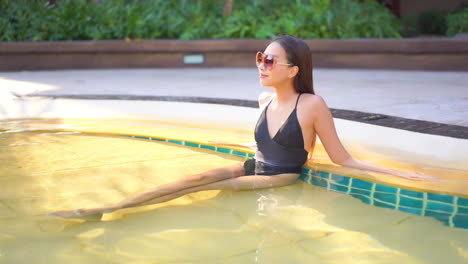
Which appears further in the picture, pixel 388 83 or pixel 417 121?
pixel 388 83

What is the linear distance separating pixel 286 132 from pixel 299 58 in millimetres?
456

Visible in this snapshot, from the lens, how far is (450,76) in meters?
8.92

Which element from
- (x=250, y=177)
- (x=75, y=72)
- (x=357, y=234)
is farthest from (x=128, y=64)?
(x=357, y=234)

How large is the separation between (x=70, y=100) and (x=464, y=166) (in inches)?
173

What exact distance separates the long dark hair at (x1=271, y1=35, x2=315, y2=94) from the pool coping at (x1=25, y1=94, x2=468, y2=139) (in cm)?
134

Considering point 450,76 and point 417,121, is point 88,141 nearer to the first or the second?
point 417,121

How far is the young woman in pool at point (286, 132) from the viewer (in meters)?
3.68

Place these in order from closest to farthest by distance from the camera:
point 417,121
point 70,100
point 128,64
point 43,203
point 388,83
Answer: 1. point 43,203
2. point 417,121
3. point 70,100
4. point 388,83
5. point 128,64

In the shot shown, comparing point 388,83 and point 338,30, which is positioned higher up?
point 338,30

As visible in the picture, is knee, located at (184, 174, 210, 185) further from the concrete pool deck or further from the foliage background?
the foliage background

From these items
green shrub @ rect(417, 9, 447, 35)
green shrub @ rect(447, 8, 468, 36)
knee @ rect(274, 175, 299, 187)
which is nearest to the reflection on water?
knee @ rect(274, 175, 299, 187)

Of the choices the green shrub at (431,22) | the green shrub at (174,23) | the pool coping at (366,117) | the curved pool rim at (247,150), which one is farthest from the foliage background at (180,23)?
the curved pool rim at (247,150)

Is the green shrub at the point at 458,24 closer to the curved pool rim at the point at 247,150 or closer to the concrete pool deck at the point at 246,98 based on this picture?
the concrete pool deck at the point at 246,98

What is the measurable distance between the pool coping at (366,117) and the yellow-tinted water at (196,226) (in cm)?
143
